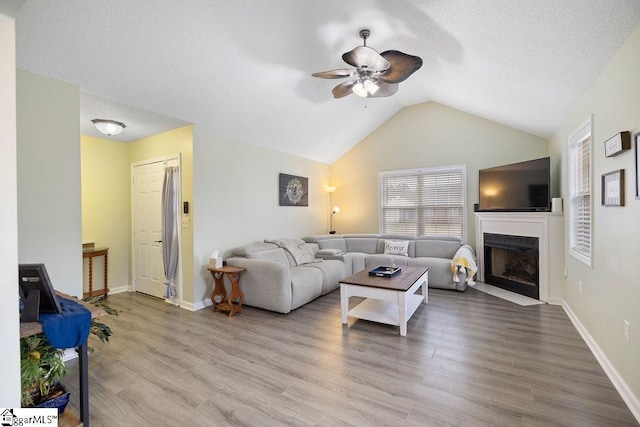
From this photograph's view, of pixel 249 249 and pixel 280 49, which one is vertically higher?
pixel 280 49

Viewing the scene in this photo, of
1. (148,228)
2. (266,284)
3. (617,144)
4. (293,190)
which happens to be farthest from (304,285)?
(617,144)

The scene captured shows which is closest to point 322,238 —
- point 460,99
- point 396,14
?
point 460,99

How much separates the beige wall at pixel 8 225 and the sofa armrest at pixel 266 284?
7.91ft

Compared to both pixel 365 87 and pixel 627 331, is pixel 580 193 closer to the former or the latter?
pixel 627 331

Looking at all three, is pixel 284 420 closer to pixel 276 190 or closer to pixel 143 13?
pixel 143 13

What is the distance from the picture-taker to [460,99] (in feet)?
15.2

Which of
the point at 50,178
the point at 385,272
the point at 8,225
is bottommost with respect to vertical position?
the point at 385,272

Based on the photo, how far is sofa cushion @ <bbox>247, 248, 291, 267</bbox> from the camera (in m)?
3.99

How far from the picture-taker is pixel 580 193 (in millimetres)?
3158

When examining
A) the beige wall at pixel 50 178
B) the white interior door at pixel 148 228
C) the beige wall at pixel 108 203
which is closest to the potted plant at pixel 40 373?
the beige wall at pixel 50 178

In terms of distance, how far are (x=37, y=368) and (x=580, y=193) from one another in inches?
189

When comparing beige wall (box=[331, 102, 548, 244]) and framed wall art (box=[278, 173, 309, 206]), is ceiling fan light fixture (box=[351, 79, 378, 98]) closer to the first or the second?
framed wall art (box=[278, 173, 309, 206])

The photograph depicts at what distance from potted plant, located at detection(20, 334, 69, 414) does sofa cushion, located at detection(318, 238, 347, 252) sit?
13.9 ft

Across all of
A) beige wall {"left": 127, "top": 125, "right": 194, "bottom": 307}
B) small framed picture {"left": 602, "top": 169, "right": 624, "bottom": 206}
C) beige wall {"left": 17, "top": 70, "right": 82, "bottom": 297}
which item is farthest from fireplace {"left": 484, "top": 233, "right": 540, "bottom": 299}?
beige wall {"left": 17, "top": 70, "right": 82, "bottom": 297}
